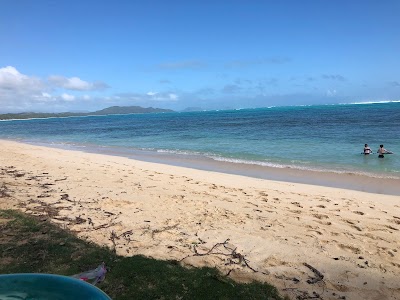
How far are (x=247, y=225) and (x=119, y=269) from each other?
9.65 feet

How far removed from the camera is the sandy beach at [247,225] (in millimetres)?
4438

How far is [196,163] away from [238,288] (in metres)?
12.6

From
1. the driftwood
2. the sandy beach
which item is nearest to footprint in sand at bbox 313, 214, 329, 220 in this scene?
the sandy beach

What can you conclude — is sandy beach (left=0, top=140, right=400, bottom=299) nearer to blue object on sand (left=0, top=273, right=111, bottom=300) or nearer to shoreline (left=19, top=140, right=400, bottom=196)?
shoreline (left=19, top=140, right=400, bottom=196)

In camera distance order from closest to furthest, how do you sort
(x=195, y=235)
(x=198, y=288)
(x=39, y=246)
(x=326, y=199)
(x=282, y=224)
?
(x=198, y=288), (x=39, y=246), (x=195, y=235), (x=282, y=224), (x=326, y=199)

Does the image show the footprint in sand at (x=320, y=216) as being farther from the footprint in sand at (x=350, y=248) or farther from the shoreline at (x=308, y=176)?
the shoreline at (x=308, y=176)

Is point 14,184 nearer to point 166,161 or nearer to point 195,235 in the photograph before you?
point 195,235

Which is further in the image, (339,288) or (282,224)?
(282,224)

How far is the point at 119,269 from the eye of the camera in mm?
4203

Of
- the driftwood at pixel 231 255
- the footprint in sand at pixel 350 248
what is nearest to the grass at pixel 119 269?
the driftwood at pixel 231 255

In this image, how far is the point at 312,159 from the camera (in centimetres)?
1631

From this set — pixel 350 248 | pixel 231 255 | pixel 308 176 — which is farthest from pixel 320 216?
pixel 308 176

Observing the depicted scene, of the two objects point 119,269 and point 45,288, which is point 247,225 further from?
point 45,288

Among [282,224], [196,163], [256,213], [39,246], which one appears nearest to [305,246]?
[282,224]
